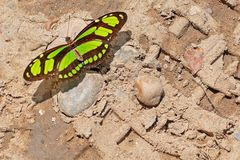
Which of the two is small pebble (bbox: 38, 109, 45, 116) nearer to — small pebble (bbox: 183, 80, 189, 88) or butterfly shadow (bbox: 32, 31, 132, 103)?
butterfly shadow (bbox: 32, 31, 132, 103)

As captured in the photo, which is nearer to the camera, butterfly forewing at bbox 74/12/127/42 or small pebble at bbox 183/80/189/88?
butterfly forewing at bbox 74/12/127/42

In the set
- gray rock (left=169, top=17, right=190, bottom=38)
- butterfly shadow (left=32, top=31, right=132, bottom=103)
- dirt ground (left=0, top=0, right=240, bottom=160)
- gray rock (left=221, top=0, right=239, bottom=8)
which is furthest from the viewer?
gray rock (left=221, top=0, right=239, bottom=8)

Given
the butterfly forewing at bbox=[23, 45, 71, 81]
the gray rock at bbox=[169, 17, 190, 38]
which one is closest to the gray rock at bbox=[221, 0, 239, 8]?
the gray rock at bbox=[169, 17, 190, 38]

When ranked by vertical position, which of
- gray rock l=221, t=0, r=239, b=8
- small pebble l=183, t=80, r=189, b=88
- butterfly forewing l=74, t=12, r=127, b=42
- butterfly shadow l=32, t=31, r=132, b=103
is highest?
gray rock l=221, t=0, r=239, b=8

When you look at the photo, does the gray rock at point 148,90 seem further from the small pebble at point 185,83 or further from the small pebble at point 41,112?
the small pebble at point 41,112

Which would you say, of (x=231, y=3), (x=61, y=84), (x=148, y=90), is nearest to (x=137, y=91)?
(x=148, y=90)

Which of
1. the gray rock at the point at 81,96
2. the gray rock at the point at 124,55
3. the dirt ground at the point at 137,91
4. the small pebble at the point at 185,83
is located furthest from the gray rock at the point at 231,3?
the gray rock at the point at 81,96

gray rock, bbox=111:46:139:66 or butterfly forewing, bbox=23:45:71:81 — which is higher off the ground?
gray rock, bbox=111:46:139:66
